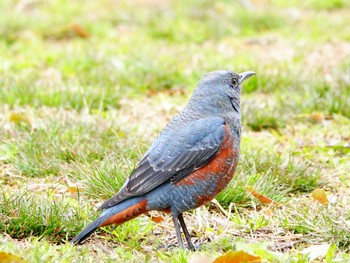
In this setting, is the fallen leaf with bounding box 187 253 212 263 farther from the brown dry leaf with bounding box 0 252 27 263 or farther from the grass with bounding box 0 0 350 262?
the brown dry leaf with bounding box 0 252 27 263

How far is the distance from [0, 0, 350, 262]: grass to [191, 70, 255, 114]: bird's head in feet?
2.14

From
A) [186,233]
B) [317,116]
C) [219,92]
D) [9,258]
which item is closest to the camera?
[9,258]

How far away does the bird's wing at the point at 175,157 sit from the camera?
14.2 ft

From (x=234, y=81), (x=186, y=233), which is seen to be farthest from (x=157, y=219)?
(x=234, y=81)

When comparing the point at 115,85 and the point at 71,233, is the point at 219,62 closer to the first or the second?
the point at 115,85

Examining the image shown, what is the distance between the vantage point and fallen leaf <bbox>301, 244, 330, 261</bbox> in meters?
4.04

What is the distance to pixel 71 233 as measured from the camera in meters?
4.46

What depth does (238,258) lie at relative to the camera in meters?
3.67

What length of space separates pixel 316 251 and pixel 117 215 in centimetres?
119

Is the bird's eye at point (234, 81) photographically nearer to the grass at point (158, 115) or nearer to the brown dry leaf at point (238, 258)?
the grass at point (158, 115)

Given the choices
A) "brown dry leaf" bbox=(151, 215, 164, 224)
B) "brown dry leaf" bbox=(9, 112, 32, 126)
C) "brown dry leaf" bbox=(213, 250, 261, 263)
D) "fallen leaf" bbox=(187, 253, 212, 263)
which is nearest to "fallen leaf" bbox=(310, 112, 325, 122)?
"brown dry leaf" bbox=(151, 215, 164, 224)

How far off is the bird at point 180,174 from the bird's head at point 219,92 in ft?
0.55

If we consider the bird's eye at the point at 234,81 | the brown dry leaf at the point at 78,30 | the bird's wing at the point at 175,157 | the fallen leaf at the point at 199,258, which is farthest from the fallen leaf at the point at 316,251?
the brown dry leaf at the point at 78,30

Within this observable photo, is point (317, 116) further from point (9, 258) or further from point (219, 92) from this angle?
point (9, 258)
